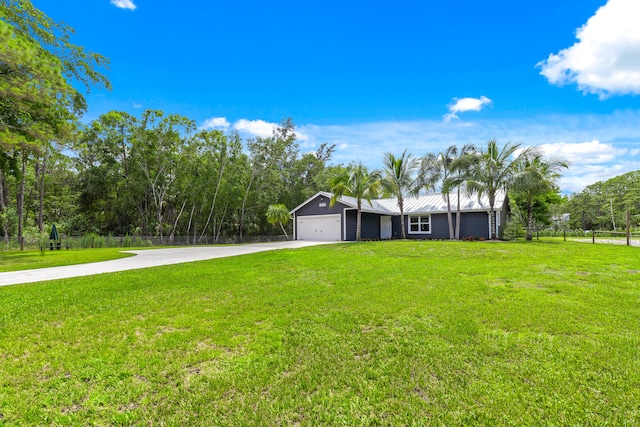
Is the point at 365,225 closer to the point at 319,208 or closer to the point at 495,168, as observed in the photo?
the point at 319,208

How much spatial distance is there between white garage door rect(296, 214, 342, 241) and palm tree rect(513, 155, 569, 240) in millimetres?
10638

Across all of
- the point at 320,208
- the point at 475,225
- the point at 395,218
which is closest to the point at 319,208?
the point at 320,208

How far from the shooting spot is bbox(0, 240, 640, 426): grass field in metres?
2.03

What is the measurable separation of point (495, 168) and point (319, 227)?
1131 cm

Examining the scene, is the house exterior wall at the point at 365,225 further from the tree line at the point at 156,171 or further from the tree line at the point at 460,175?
the tree line at the point at 156,171

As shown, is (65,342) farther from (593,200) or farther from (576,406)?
(593,200)

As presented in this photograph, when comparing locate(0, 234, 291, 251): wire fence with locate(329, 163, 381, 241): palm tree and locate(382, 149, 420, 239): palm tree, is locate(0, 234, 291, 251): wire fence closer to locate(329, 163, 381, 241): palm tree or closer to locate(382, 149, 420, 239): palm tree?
locate(329, 163, 381, 241): palm tree

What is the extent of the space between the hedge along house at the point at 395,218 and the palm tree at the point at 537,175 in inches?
66.6

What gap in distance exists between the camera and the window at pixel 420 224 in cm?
2047

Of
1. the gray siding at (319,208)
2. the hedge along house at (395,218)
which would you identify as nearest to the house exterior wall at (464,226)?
the hedge along house at (395,218)

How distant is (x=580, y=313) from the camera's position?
393 cm

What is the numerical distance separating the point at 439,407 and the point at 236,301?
3.39 meters

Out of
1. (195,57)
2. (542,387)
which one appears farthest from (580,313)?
(195,57)

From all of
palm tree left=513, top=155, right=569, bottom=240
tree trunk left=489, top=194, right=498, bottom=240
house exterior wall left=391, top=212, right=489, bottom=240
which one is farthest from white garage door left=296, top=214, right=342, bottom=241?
palm tree left=513, top=155, right=569, bottom=240
